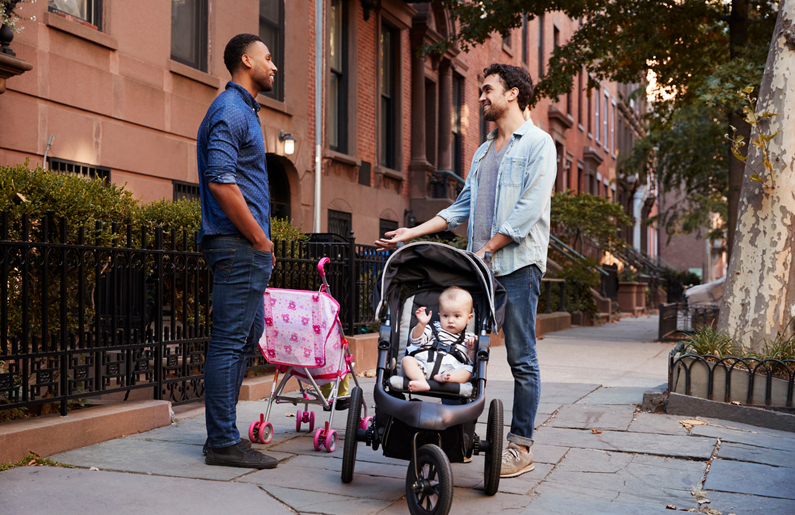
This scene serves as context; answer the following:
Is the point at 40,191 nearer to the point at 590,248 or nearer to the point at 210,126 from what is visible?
the point at 210,126

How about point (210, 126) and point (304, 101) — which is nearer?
point (210, 126)

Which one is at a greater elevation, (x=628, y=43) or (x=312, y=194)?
(x=628, y=43)

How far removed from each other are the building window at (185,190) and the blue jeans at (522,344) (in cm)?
714

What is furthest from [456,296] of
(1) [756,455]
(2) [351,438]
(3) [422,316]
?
(1) [756,455]

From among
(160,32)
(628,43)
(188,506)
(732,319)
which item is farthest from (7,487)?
(628,43)

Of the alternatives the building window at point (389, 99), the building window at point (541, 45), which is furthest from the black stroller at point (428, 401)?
the building window at point (541, 45)

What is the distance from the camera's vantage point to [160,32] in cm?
1055

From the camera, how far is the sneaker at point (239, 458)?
4.45m

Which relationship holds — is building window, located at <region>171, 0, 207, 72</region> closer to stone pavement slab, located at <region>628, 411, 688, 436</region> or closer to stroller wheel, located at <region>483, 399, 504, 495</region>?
stone pavement slab, located at <region>628, 411, 688, 436</region>

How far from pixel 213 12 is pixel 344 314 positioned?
18.2 ft

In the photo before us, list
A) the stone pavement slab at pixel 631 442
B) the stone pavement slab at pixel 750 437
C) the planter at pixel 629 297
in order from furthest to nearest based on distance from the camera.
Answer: the planter at pixel 629 297, the stone pavement slab at pixel 750 437, the stone pavement slab at pixel 631 442

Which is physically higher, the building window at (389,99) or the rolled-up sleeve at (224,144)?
the building window at (389,99)

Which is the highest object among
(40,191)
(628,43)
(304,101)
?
(628,43)

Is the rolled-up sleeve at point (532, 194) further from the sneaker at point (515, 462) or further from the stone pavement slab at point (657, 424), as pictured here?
the stone pavement slab at point (657, 424)
